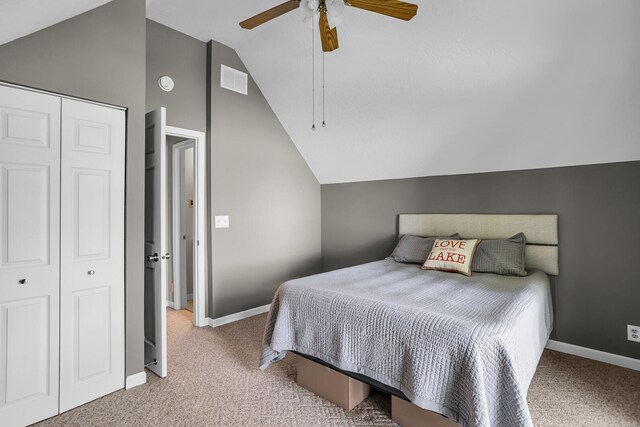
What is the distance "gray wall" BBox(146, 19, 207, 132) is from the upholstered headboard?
259cm

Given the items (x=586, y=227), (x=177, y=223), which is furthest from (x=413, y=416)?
(x=177, y=223)

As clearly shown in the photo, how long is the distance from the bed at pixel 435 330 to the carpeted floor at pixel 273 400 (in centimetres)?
26

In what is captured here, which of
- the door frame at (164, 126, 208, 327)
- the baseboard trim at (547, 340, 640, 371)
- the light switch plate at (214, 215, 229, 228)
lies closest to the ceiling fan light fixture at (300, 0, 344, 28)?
the door frame at (164, 126, 208, 327)

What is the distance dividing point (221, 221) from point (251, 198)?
471 millimetres

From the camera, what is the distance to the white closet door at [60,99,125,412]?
6.55 ft

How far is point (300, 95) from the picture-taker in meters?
3.59

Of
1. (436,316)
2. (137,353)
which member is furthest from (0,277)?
(436,316)

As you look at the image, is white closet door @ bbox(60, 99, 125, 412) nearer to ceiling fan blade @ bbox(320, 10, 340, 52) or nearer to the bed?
the bed

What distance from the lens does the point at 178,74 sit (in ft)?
10.7

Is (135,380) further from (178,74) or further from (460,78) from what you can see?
(460,78)

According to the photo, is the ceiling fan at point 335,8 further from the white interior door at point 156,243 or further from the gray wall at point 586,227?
the gray wall at point 586,227

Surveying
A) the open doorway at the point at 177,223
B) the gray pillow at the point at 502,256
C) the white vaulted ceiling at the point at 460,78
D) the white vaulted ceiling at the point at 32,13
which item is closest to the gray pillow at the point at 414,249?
the gray pillow at the point at 502,256

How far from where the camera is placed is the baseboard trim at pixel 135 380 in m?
2.25

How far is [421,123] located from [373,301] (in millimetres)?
1967
